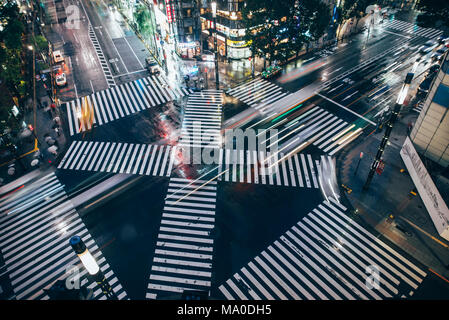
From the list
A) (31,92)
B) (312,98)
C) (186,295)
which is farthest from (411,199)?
(31,92)

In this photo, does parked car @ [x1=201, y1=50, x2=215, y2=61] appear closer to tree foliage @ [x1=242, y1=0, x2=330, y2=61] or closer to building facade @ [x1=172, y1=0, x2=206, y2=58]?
building facade @ [x1=172, y1=0, x2=206, y2=58]

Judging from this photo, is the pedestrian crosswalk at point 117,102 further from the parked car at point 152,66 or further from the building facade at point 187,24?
the building facade at point 187,24

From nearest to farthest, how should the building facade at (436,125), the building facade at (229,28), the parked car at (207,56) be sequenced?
1. the building facade at (436,125)
2. the building facade at (229,28)
3. the parked car at (207,56)

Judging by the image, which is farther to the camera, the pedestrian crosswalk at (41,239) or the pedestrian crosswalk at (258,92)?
the pedestrian crosswalk at (258,92)

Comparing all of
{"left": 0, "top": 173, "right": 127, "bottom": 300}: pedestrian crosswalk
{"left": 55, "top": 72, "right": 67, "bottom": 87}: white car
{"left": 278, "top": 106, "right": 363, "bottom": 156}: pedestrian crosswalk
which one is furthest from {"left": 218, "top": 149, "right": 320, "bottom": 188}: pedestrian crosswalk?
{"left": 55, "top": 72, "right": 67, "bottom": 87}: white car

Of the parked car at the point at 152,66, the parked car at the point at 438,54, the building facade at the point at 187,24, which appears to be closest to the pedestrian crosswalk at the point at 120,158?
the parked car at the point at 152,66

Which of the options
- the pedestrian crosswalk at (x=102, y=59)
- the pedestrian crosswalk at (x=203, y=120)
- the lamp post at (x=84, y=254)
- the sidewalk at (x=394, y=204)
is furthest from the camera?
the pedestrian crosswalk at (x=102, y=59)
